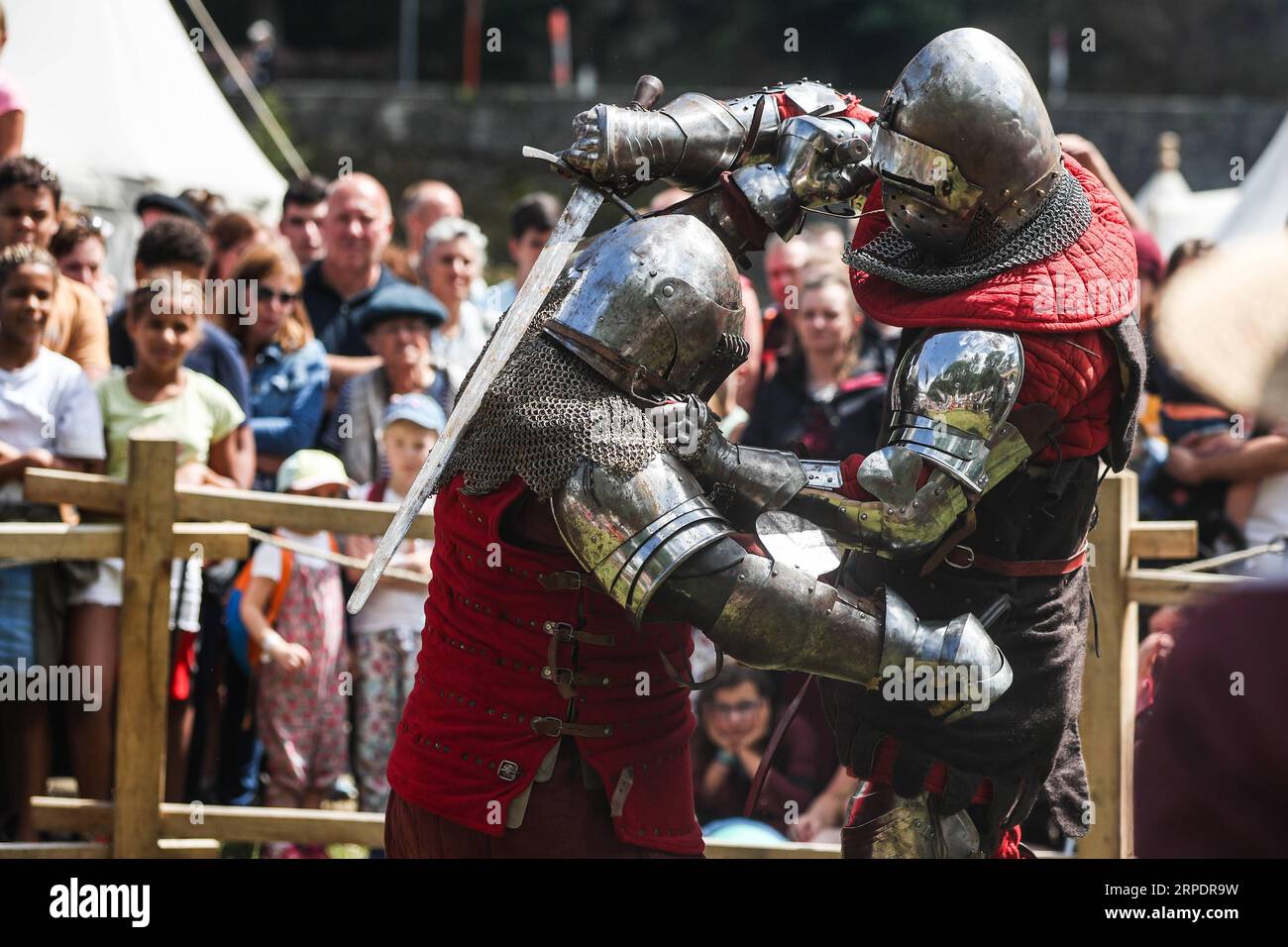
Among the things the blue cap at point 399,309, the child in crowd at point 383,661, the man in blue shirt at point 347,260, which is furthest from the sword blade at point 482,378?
the man in blue shirt at point 347,260

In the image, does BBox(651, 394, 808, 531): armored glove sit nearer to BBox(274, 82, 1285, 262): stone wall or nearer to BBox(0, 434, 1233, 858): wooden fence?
BBox(0, 434, 1233, 858): wooden fence

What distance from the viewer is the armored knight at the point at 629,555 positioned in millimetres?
2982

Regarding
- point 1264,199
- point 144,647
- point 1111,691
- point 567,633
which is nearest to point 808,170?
point 567,633

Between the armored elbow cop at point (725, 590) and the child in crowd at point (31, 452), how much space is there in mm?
2859

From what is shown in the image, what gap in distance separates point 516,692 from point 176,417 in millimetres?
2808

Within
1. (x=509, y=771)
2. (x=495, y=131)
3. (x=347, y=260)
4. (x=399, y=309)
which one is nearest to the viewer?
(x=509, y=771)

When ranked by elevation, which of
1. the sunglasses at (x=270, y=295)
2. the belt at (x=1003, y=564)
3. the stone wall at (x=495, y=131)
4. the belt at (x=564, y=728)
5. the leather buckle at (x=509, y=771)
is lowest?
the leather buckle at (x=509, y=771)

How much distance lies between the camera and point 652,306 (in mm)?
3020

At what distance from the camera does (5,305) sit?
5332mm

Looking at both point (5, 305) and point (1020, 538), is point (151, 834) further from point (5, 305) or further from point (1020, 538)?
point (1020, 538)

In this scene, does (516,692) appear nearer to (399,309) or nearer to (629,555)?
(629,555)

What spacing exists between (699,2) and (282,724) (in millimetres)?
21485

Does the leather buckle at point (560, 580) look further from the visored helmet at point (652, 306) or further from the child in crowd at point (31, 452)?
the child in crowd at point (31, 452)
